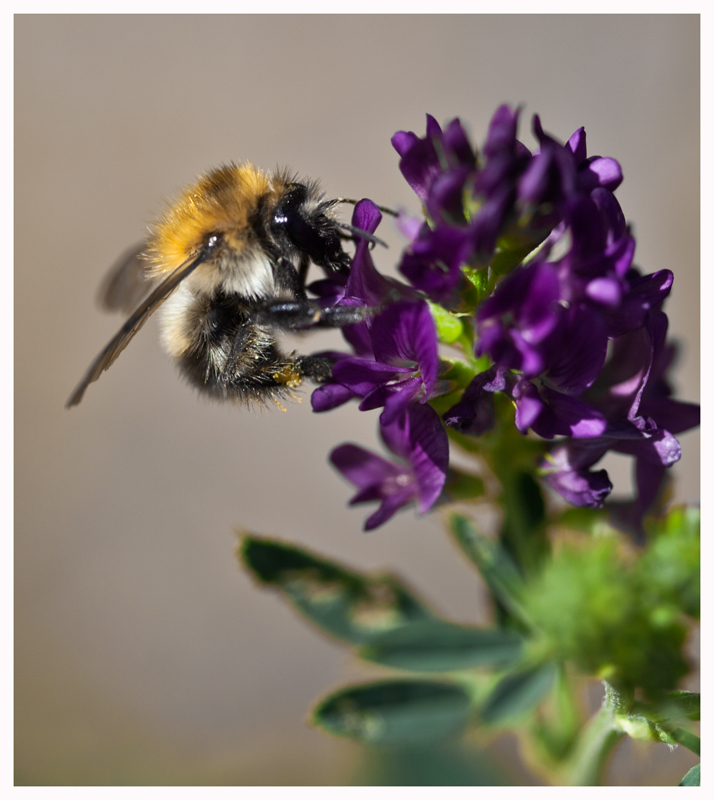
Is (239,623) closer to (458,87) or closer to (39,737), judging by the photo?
(39,737)

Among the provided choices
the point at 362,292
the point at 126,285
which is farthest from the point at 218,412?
the point at 362,292

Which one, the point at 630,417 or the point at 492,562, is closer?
the point at 630,417

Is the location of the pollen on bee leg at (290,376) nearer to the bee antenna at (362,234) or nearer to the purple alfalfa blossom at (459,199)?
the bee antenna at (362,234)

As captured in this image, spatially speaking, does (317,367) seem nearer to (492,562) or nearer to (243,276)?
(243,276)

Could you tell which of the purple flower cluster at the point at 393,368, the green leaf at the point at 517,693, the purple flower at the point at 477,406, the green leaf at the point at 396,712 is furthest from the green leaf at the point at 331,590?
the purple flower at the point at 477,406

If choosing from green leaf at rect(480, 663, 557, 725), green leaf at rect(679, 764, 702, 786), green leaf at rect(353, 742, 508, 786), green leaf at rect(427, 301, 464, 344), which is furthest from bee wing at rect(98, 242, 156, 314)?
green leaf at rect(353, 742, 508, 786)

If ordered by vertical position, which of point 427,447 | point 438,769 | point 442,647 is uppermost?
point 427,447
